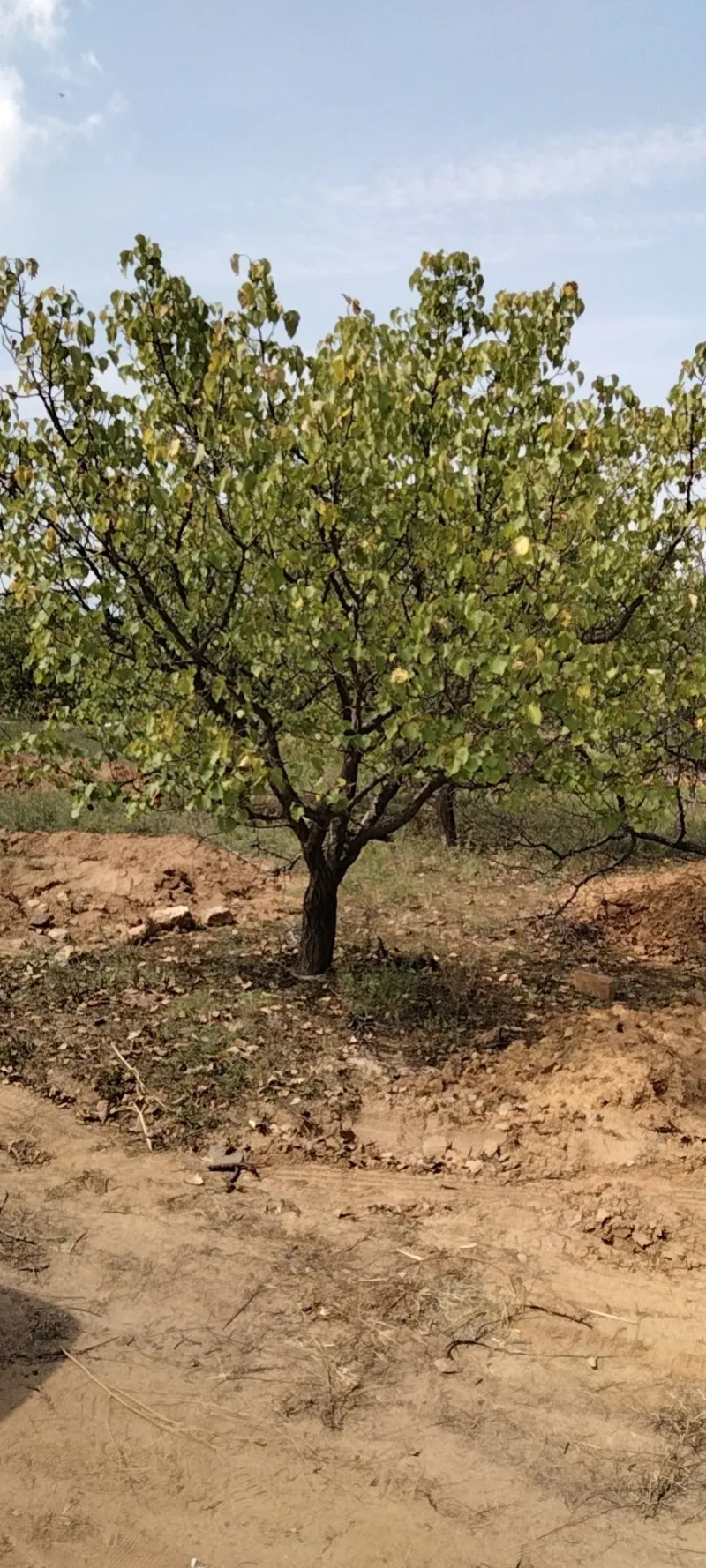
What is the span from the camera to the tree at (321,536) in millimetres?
5328

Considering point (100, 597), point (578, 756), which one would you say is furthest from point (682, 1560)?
point (100, 597)

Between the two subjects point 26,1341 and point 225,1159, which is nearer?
point 26,1341

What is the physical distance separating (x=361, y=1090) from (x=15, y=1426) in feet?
9.64

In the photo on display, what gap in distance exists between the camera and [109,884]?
33.5 feet

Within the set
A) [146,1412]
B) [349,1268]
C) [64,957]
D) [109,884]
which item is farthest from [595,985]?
[109,884]

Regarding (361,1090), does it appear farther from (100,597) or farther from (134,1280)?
(100,597)

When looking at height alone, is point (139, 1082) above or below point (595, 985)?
below

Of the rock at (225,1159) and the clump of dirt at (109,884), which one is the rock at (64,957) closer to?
the clump of dirt at (109,884)

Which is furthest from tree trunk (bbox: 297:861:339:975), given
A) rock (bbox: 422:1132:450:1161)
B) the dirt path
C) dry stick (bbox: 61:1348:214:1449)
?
dry stick (bbox: 61:1348:214:1449)

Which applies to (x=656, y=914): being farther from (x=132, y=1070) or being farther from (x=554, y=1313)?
(x=554, y=1313)

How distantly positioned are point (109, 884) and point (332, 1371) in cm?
709

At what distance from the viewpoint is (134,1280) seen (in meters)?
4.19

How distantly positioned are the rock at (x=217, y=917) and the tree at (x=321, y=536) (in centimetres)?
285

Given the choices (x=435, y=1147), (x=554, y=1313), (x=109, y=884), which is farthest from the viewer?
(x=109, y=884)
